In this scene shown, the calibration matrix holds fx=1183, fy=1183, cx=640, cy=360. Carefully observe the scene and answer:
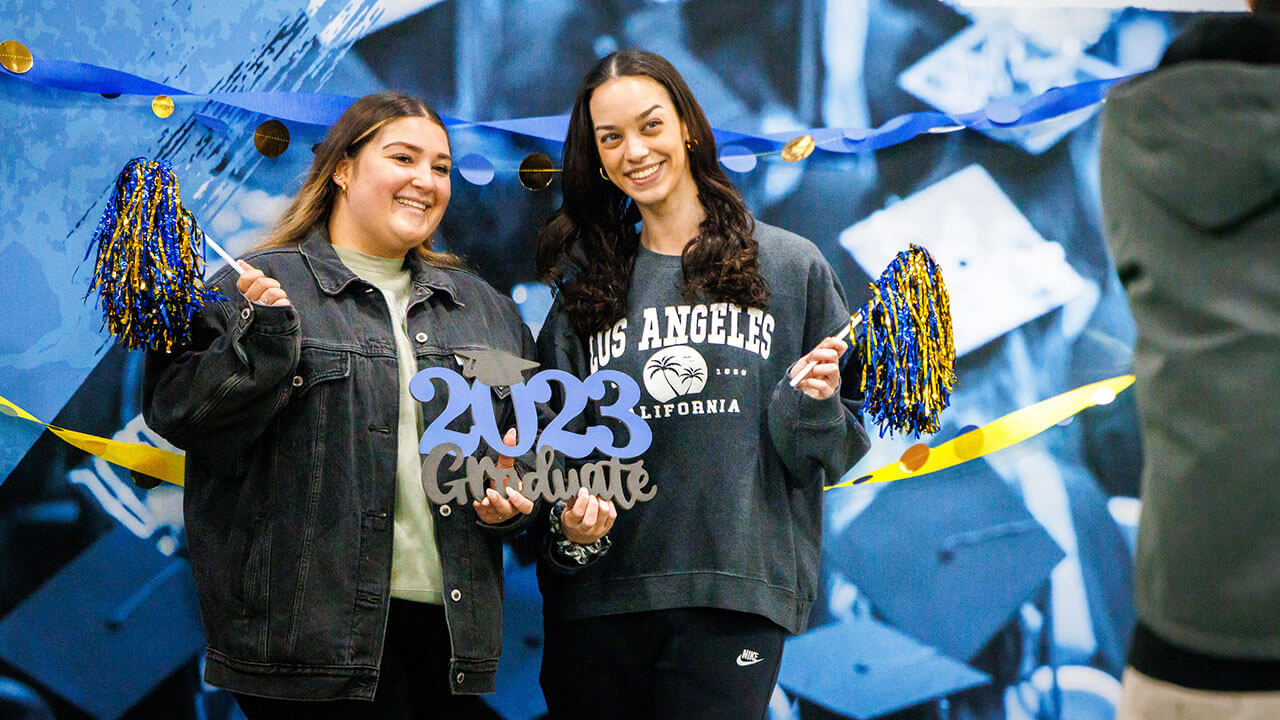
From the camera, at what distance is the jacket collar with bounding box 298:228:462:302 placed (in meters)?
2.28

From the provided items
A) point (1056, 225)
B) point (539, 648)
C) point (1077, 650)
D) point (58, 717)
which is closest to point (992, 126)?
point (1056, 225)

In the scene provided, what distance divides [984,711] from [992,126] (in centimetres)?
145

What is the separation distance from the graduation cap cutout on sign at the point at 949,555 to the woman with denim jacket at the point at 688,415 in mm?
552

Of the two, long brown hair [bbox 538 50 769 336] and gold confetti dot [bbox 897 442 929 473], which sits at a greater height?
long brown hair [bbox 538 50 769 336]

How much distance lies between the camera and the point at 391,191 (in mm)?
2365

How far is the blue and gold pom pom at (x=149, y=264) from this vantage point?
2098 mm

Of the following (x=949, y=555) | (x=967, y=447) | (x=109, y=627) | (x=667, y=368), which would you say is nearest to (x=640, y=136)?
(x=667, y=368)

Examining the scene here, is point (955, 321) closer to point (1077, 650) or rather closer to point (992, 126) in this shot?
point (992, 126)

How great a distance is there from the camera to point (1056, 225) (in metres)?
3.00

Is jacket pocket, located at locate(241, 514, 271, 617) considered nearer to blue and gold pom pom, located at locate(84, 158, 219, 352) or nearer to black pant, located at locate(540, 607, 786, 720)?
blue and gold pom pom, located at locate(84, 158, 219, 352)

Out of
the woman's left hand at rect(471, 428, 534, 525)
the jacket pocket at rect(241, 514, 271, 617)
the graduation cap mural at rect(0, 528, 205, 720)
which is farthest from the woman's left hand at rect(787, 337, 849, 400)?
the graduation cap mural at rect(0, 528, 205, 720)

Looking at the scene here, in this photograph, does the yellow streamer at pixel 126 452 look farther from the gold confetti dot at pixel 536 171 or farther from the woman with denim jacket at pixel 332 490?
the gold confetti dot at pixel 536 171

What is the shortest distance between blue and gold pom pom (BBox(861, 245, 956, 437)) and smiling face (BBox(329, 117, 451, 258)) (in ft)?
3.00

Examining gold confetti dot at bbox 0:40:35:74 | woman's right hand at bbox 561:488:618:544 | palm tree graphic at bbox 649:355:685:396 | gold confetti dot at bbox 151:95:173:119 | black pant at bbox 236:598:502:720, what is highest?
gold confetti dot at bbox 0:40:35:74
